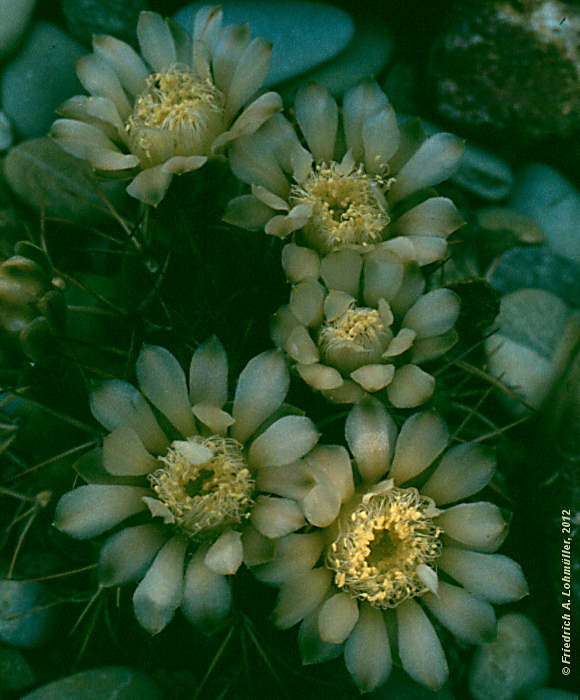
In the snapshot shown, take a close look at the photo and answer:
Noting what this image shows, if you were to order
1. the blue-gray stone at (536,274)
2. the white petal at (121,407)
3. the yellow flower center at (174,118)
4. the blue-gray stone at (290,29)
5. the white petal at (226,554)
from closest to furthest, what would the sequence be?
the white petal at (226,554) < the white petal at (121,407) < the yellow flower center at (174,118) < the blue-gray stone at (290,29) < the blue-gray stone at (536,274)

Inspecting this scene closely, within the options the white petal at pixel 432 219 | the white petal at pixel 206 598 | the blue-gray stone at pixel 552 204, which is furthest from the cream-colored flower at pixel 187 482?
the blue-gray stone at pixel 552 204

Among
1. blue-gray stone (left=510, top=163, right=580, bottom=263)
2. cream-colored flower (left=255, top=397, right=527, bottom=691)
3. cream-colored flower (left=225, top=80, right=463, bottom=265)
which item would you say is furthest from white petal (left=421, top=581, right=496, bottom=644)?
blue-gray stone (left=510, top=163, right=580, bottom=263)

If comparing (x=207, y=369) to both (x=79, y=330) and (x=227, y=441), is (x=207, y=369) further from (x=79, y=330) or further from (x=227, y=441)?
→ (x=79, y=330)

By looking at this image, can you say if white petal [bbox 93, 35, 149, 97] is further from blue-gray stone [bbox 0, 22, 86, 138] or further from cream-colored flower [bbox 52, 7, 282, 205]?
blue-gray stone [bbox 0, 22, 86, 138]

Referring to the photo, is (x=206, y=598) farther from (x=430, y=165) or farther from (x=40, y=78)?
(x=40, y=78)

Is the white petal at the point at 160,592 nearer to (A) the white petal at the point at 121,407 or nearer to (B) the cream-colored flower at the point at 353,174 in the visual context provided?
(A) the white petal at the point at 121,407

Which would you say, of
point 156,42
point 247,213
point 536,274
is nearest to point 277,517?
point 247,213
